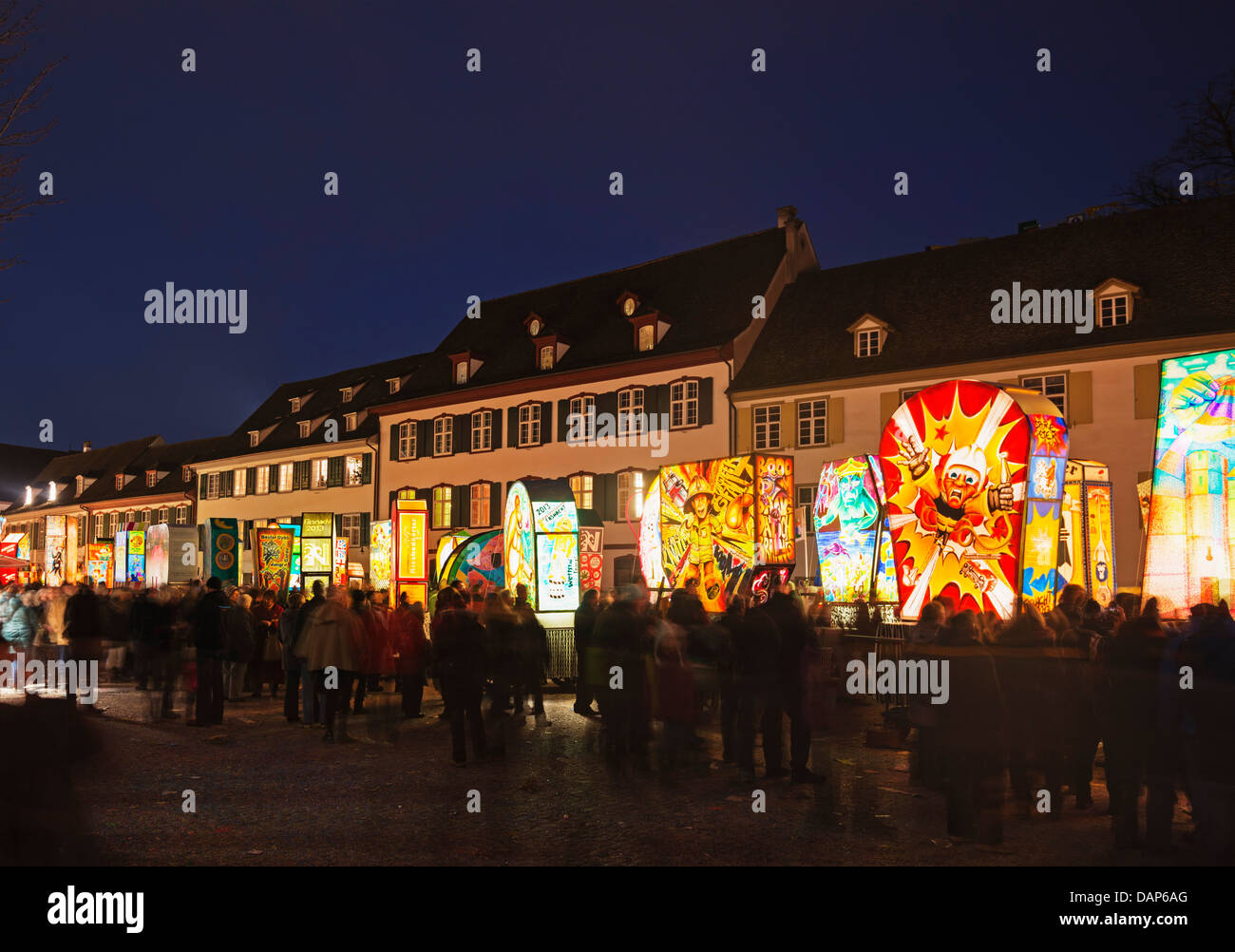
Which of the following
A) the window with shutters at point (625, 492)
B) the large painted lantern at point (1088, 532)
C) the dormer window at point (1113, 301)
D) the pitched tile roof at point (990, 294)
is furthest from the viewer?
the window with shutters at point (625, 492)

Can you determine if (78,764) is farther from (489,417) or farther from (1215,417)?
(489,417)

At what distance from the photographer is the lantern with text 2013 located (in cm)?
2191

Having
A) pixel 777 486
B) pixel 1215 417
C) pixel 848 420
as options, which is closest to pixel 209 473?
pixel 848 420

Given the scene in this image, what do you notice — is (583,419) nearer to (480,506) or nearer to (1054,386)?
(480,506)

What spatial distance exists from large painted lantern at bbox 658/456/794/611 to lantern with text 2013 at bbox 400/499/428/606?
17.0 feet

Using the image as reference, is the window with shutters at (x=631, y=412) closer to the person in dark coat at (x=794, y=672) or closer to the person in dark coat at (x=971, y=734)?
the person in dark coat at (x=794, y=672)

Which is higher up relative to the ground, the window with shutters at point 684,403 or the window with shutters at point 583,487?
the window with shutters at point 684,403

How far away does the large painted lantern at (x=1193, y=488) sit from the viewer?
12727mm

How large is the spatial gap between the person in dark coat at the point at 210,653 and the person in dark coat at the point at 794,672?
7644mm

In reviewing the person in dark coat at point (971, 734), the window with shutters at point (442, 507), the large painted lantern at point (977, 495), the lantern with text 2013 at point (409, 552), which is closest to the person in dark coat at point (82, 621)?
the lantern with text 2013 at point (409, 552)

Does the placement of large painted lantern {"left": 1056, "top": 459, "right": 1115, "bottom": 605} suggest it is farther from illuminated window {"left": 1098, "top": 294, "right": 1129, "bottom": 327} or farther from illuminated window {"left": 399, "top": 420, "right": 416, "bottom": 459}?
illuminated window {"left": 399, "top": 420, "right": 416, "bottom": 459}

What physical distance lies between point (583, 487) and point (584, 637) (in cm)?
2128

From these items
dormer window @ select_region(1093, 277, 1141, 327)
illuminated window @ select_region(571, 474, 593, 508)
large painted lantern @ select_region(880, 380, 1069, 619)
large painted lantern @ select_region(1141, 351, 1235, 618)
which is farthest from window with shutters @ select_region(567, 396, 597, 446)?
large painted lantern @ select_region(1141, 351, 1235, 618)

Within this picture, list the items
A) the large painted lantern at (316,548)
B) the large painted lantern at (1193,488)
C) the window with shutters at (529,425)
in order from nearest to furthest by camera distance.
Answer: the large painted lantern at (1193,488) < the large painted lantern at (316,548) < the window with shutters at (529,425)
